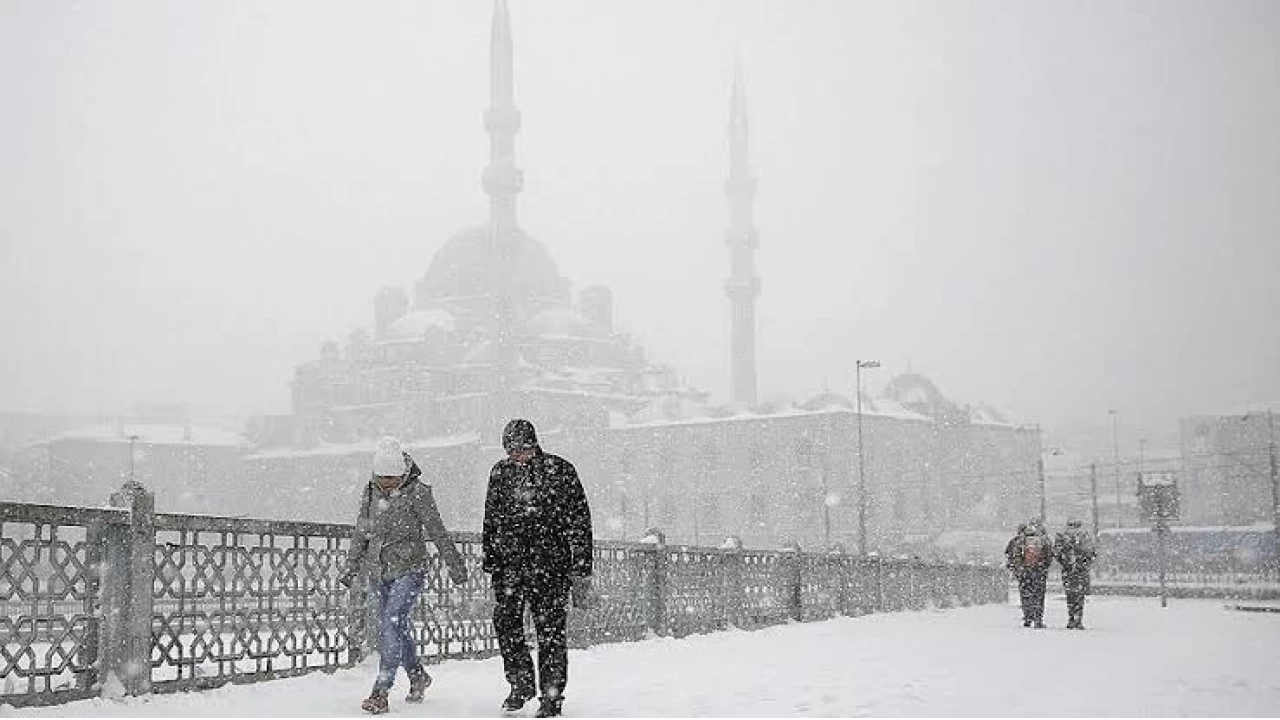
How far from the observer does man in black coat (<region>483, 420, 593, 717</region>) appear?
6281mm

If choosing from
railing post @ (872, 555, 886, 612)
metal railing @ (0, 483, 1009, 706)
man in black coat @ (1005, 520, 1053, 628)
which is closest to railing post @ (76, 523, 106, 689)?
metal railing @ (0, 483, 1009, 706)

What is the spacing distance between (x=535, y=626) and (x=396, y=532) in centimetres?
104

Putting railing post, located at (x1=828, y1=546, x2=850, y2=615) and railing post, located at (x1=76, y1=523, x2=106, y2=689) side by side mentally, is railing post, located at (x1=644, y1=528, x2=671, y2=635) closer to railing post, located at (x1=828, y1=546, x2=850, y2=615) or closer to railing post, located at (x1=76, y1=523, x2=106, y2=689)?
railing post, located at (x1=828, y1=546, x2=850, y2=615)

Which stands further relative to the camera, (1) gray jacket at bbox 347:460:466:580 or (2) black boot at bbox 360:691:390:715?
(1) gray jacket at bbox 347:460:466:580

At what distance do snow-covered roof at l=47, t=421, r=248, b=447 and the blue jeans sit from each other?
7469cm

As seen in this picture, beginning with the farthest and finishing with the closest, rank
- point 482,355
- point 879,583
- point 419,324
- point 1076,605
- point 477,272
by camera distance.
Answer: point 477,272 < point 419,324 < point 482,355 < point 879,583 < point 1076,605

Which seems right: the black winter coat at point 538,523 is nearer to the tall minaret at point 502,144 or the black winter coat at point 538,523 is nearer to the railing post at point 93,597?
the railing post at point 93,597

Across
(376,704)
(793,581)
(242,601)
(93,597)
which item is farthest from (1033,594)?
(93,597)

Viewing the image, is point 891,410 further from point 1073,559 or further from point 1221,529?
point 1073,559

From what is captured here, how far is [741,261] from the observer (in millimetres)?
67000

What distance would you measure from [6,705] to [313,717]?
4.33ft

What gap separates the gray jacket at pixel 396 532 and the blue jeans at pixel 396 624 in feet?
0.20

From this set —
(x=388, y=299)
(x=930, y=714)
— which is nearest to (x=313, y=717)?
(x=930, y=714)

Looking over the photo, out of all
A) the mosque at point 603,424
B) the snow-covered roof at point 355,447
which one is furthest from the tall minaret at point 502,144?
the snow-covered roof at point 355,447
